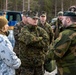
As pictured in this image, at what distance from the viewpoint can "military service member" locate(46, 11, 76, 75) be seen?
5.07 m

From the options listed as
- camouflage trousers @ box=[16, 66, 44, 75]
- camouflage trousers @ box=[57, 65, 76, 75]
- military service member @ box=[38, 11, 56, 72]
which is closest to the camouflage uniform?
camouflage trousers @ box=[16, 66, 44, 75]

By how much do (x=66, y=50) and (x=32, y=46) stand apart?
6.93ft

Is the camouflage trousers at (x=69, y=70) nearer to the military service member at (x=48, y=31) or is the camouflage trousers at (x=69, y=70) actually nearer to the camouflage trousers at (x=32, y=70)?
the military service member at (x=48, y=31)

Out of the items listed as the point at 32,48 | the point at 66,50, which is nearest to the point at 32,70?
the point at 32,48

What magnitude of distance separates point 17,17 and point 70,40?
15.6 meters

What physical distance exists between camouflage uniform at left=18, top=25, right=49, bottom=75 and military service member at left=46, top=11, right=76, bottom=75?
6.08 feet

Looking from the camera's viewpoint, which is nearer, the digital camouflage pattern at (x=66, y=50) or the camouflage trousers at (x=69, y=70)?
the digital camouflage pattern at (x=66, y=50)

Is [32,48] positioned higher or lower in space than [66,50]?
lower

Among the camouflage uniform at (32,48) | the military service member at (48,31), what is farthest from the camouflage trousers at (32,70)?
the military service member at (48,31)

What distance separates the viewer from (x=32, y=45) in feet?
23.3

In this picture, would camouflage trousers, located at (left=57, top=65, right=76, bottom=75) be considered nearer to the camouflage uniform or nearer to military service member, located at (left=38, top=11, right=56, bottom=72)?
military service member, located at (left=38, top=11, right=56, bottom=72)

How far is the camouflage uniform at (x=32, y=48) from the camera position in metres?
7.04

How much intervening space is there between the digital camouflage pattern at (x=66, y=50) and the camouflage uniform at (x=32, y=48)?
1.83m

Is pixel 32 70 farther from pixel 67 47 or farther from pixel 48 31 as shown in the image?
pixel 67 47
